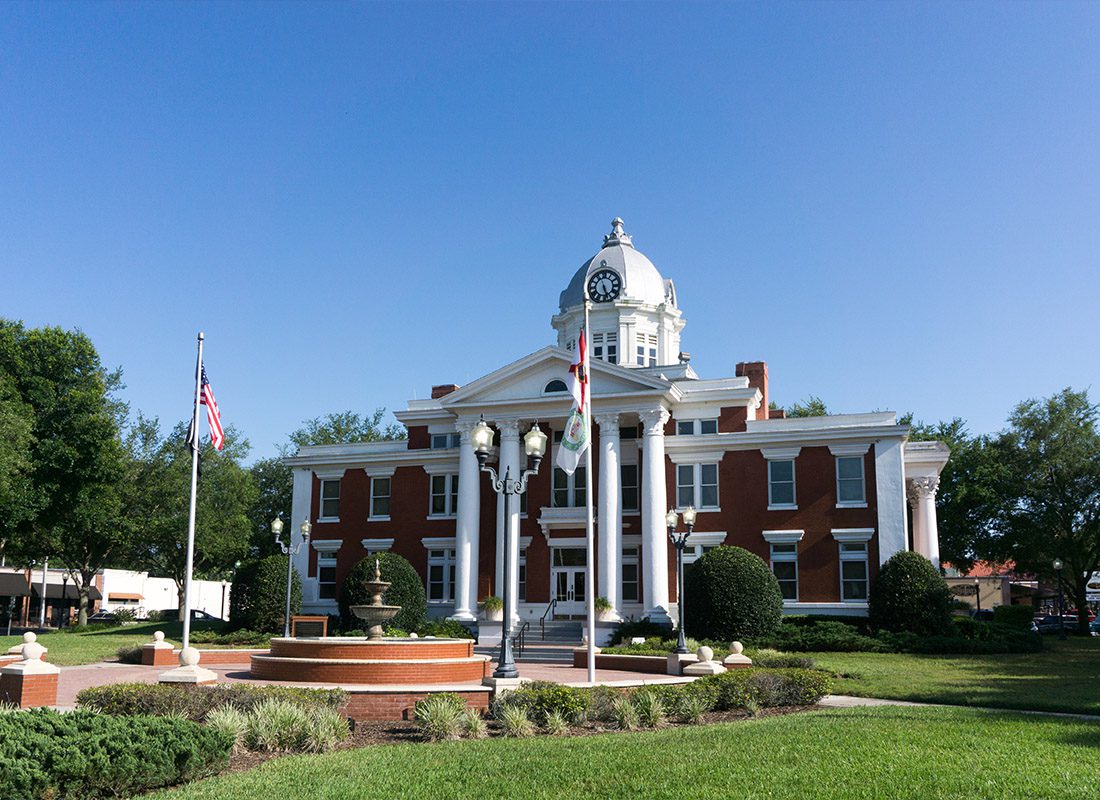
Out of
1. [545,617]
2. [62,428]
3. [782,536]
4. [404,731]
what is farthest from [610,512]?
[62,428]

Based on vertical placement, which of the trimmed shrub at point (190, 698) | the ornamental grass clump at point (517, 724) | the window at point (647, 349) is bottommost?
the ornamental grass clump at point (517, 724)

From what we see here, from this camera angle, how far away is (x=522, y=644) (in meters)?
36.2

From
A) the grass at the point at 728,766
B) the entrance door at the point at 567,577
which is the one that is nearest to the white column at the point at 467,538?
the entrance door at the point at 567,577

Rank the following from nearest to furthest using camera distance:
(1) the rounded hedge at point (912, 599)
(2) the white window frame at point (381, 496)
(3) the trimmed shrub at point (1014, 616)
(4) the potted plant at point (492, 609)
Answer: (1) the rounded hedge at point (912, 599), (4) the potted plant at point (492, 609), (2) the white window frame at point (381, 496), (3) the trimmed shrub at point (1014, 616)

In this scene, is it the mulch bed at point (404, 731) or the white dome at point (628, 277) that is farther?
the white dome at point (628, 277)

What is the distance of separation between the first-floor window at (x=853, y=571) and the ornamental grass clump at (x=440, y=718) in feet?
87.4

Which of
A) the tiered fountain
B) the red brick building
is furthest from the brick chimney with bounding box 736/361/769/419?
the tiered fountain

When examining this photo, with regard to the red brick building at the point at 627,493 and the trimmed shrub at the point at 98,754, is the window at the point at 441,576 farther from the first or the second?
the trimmed shrub at the point at 98,754

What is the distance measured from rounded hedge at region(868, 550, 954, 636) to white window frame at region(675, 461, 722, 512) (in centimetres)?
775

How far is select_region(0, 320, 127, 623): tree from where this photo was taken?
45.5m

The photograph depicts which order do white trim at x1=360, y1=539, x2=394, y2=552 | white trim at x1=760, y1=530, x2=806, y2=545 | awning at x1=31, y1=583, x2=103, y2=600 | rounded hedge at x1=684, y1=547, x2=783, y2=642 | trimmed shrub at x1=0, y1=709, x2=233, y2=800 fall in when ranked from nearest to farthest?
trimmed shrub at x1=0, y1=709, x2=233, y2=800 < rounded hedge at x1=684, y1=547, x2=783, y2=642 < white trim at x1=760, y1=530, x2=806, y2=545 < white trim at x1=360, y1=539, x2=394, y2=552 < awning at x1=31, y1=583, x2=103, y2=600

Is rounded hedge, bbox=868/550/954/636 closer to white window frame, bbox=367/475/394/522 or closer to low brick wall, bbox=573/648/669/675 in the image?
low brick wall, bbox=573/648/669/675

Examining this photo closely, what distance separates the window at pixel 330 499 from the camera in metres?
46.5

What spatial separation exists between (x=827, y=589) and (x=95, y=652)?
26.7m
